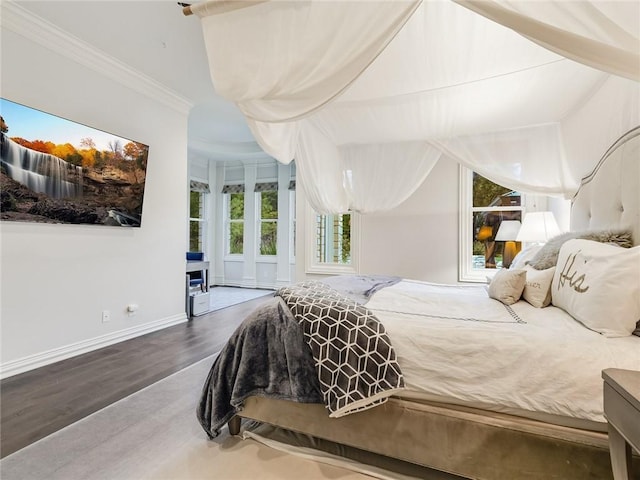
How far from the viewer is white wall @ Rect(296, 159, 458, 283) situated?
3.80 metres

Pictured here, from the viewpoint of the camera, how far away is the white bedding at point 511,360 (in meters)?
1.13

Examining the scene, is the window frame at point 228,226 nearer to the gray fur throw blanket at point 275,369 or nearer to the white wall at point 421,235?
the white wall at point 421,235

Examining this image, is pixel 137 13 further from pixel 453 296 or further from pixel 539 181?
pixel 539 181

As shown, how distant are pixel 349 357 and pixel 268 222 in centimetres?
575

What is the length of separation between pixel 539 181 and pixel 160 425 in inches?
135

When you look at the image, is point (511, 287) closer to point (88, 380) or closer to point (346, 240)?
point (346, 240)

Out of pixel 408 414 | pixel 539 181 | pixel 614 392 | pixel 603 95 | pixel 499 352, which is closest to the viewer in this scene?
pixel 614 392

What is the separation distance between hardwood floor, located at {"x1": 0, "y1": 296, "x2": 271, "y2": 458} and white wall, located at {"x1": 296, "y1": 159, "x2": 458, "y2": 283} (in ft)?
6.94

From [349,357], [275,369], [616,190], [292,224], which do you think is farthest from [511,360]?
[292,224]

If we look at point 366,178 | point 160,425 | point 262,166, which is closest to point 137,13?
point 366,178

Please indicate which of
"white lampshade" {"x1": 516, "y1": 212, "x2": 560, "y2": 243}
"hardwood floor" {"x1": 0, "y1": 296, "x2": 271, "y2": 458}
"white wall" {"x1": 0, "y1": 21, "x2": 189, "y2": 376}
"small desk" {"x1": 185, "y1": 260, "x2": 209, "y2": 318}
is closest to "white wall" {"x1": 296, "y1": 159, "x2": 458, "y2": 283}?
"white lampshade" {"x1": 516, "y1": 212, "x2": 560, "y2": 243}

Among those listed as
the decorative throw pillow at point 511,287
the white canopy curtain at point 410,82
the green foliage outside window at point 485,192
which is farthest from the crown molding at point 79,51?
the decorative throw pillow at point 511,287

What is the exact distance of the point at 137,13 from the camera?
240cm

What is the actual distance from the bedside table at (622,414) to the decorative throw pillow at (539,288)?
3.06 ft
